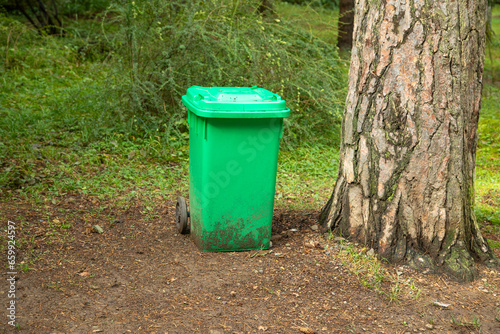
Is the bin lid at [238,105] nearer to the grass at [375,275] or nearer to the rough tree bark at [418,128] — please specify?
the rough tree bark at [418,128]

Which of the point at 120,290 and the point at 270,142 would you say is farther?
the point at 270,142

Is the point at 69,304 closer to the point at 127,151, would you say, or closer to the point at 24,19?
the point at 127,151

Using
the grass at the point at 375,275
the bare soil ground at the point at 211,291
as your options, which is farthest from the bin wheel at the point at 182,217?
the grass at the point at 375,275

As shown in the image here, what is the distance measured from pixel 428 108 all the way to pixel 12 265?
9.58ft

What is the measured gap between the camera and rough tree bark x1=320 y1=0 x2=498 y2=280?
121 inches

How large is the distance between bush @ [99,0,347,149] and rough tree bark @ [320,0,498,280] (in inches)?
116

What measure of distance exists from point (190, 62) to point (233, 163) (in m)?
3.35

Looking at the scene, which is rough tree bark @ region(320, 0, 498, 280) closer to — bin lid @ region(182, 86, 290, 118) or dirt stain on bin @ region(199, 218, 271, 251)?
bin lid @ region(182, 86, 290, 118)

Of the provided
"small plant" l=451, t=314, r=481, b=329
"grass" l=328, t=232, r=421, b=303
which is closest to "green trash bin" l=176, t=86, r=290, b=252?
"grass" l=328, t=232, r=421, b=303

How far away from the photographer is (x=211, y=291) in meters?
3.04

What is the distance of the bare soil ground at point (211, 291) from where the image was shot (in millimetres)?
2738

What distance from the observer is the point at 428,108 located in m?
3.10

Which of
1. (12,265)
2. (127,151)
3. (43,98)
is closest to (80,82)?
(43,98)

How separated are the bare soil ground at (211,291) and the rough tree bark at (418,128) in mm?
269
